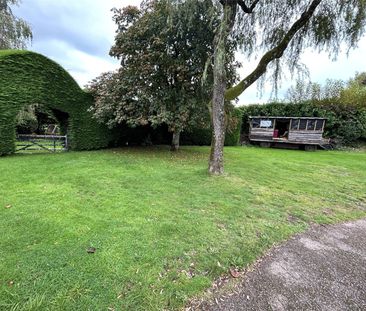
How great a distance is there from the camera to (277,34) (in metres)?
7.70

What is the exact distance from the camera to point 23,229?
3186 millimetres

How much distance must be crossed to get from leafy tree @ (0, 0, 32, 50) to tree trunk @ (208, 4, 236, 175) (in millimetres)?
13524

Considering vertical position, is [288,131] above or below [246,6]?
below

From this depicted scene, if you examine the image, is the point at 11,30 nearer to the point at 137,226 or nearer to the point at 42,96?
the point at 42,96

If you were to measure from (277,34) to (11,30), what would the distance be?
1485 cm

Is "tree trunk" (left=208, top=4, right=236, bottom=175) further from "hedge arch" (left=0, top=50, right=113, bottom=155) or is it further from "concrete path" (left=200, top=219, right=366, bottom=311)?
"hedge arch" (left=0, top=50, right=113, bottom=155)

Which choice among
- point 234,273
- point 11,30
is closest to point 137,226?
point 234,273

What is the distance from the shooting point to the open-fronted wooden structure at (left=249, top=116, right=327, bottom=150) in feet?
53.8

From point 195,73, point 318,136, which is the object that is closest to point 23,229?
point 195,73

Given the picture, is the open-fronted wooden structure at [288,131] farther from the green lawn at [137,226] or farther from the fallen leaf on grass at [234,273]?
the fallen leaf on grass at [234,273]

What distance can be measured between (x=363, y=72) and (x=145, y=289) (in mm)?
32558

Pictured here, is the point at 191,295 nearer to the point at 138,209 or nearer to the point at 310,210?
the point at 138,209

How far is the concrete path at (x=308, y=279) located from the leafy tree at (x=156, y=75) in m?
6.64

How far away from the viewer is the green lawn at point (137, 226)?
2219mm
